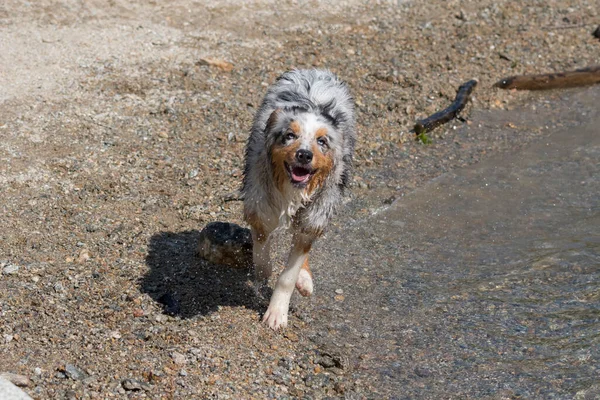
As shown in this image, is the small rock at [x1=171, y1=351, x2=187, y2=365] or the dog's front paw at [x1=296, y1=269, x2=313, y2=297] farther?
the dog's front paw at [x1=296, y1=269, x2=313, y2=297]

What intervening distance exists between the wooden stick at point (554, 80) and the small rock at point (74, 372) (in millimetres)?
6849

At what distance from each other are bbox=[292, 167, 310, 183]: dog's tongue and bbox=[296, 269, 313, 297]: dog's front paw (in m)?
1.34

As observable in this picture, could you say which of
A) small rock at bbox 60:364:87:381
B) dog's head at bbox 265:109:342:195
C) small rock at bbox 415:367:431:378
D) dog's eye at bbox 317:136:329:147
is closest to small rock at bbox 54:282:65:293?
small rock at bbox 60:364:87:381

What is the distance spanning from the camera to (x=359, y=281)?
7.04 m

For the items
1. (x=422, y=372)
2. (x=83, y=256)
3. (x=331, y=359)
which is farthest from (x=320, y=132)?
(x=83, y=256)

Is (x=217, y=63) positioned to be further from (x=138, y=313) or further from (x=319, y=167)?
(x=319, y=167)

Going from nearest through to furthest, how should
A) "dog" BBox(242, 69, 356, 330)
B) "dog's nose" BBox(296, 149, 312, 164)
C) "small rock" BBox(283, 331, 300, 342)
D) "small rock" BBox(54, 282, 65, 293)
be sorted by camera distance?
"dog's nose" BBox(296, 149, 312, 164)
"dog" BBox(242, 69, 356, 330)
"small rock" BBox(54, 282, 65, 293)
"small rock" BBox(283, 331, 300, 342)

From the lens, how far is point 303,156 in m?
5.41

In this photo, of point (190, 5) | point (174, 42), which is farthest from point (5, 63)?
point (190, 5)

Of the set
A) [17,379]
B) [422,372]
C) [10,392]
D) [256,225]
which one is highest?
[256,225]

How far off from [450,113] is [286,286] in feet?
13.9

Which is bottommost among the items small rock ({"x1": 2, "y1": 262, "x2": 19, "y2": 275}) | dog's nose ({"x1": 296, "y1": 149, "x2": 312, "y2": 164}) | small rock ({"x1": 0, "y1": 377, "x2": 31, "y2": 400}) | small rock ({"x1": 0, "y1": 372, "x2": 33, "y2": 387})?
small rock ({"x1": 2, "y1": 262, "x2": 19, "y2": 275})

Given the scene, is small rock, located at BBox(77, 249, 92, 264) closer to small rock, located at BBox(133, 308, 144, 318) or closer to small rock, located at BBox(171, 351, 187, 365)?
small rock, located at BBox(133, 308, 144, 318)

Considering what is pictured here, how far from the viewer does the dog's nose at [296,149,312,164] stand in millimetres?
5414
